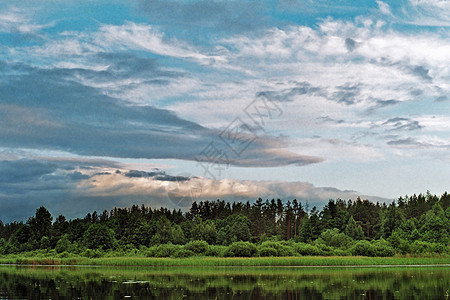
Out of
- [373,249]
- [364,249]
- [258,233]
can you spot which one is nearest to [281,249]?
[364,249]

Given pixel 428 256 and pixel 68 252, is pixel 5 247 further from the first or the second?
pixel 428 256

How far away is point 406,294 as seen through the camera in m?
30.9

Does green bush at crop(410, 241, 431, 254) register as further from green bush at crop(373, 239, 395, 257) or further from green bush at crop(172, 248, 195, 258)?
green bush at crop(172, 248, 195, 258)

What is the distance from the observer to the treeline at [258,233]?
93062 millimetres

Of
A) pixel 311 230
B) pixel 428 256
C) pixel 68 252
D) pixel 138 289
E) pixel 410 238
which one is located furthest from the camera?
pixel 311 230

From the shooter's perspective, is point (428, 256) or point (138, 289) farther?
point (428, 256)

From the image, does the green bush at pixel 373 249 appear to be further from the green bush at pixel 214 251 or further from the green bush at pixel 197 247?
the green bush at pixel 197 247

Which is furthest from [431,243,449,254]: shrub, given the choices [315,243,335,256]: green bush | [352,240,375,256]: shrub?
→ [315,243,335,256]: green bush

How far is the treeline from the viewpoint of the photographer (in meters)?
93.1

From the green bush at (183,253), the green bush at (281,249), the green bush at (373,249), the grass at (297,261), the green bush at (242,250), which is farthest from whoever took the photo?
the green bush at (183,253)

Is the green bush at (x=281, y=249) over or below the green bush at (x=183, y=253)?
over

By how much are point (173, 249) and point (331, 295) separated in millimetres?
73884

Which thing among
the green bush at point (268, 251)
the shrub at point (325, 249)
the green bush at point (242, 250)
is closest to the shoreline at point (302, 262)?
the green bush at point (268, 251)

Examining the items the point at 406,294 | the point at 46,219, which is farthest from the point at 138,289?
the point at 46,219
